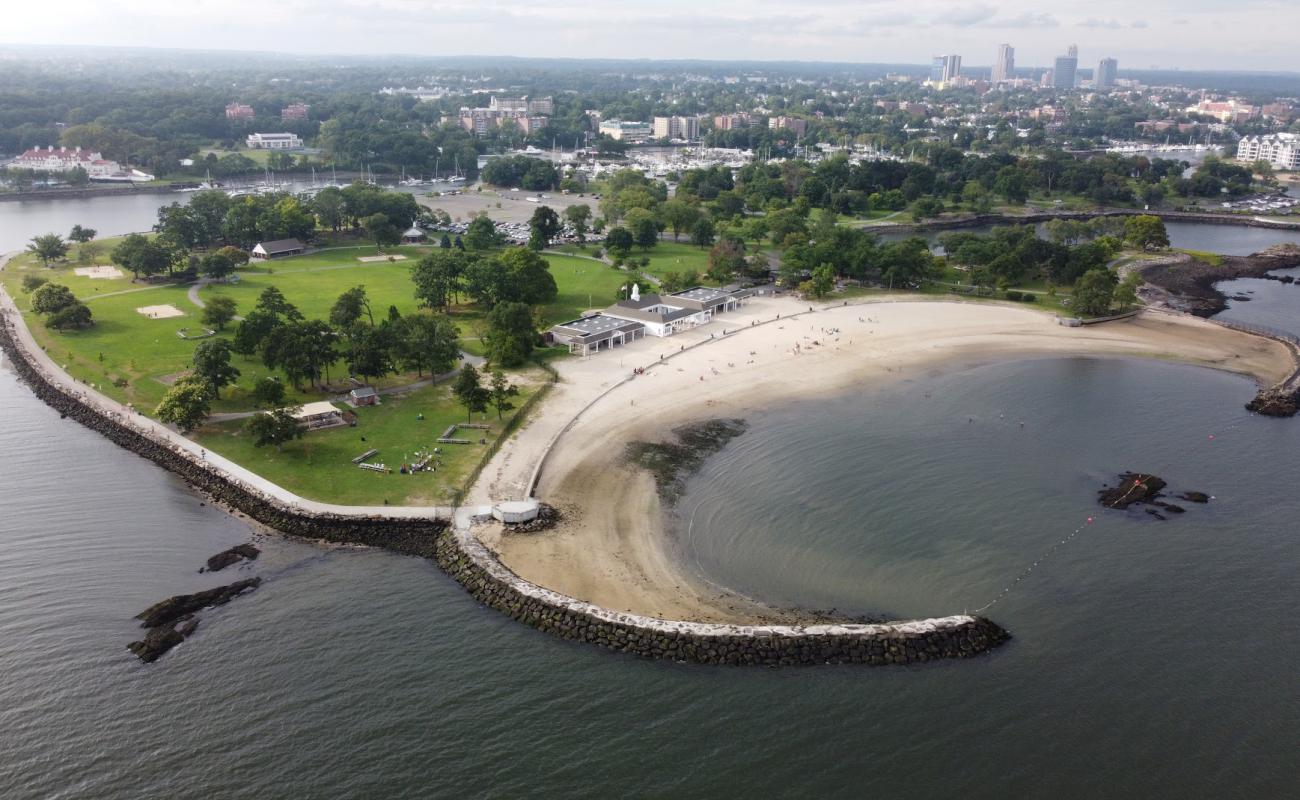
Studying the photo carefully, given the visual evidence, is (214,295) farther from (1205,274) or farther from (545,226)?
(1205,274)

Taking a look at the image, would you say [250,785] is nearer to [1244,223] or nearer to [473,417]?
[473,417]

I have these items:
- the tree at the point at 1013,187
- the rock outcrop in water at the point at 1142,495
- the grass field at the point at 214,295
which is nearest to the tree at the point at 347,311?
the grass field at the point at 214,295

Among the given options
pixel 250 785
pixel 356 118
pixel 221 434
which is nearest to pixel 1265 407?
pixel 250 785

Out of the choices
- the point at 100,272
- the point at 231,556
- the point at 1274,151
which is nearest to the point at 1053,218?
the point at 1274,151

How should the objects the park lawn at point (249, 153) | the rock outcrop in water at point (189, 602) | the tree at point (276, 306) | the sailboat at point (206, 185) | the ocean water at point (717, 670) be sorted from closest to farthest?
the ocean water at point (717, 670) < the rock outcrop in water at point (189, 602) < the tree at point (276, 306) < the sailboat at point (206, 185) < the park lawn at point (249, 153)

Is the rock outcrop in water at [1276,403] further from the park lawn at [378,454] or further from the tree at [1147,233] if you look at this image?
the tree at [1147,233]

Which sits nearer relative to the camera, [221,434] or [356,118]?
[221,434]
